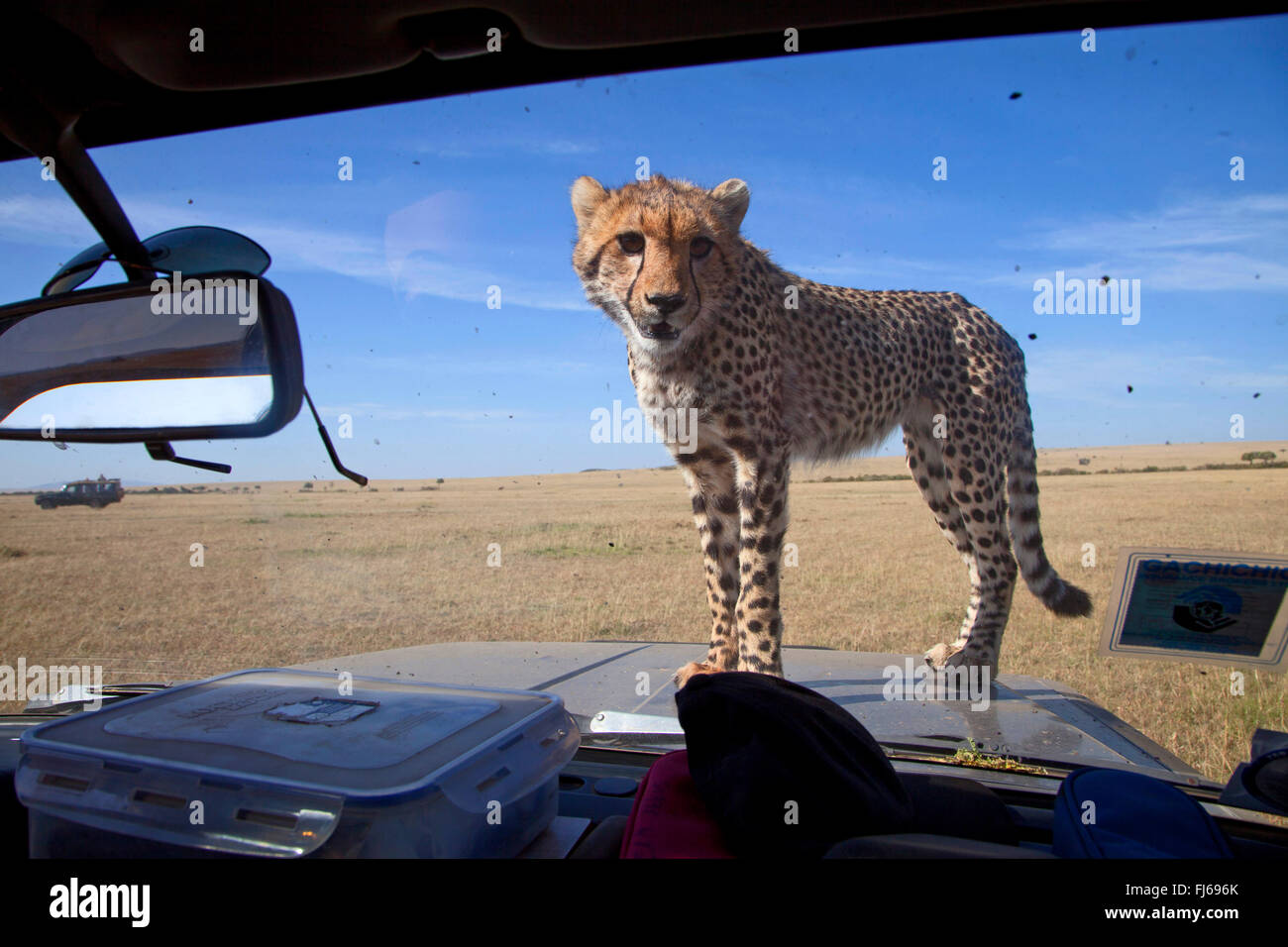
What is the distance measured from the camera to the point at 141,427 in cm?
145

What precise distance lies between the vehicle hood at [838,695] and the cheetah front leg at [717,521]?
73 centimetres

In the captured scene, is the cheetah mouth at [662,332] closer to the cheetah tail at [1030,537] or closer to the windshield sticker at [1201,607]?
the cheetah tail at [1030,537]

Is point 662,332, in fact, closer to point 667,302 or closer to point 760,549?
point 667,302

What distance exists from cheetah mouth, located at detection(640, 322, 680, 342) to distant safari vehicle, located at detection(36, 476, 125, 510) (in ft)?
6.43

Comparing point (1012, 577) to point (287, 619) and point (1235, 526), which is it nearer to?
point (1235, 526)

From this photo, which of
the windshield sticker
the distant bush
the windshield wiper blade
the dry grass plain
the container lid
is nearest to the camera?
the container lid

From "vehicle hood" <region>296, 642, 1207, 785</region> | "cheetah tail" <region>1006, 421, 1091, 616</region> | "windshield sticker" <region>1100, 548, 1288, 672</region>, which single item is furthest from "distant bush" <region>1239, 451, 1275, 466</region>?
"windshield sticker" <region>1100, 548, 1288, 672</region>

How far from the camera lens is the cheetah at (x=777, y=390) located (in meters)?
3.02

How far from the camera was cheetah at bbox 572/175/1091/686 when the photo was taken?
3.02 metres

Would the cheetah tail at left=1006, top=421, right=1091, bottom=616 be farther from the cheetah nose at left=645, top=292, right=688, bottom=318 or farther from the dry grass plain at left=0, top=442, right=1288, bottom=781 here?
the cheetah nose at left=645, top=292, right=688, bottom=318

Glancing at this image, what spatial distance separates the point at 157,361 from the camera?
4.53 feet
